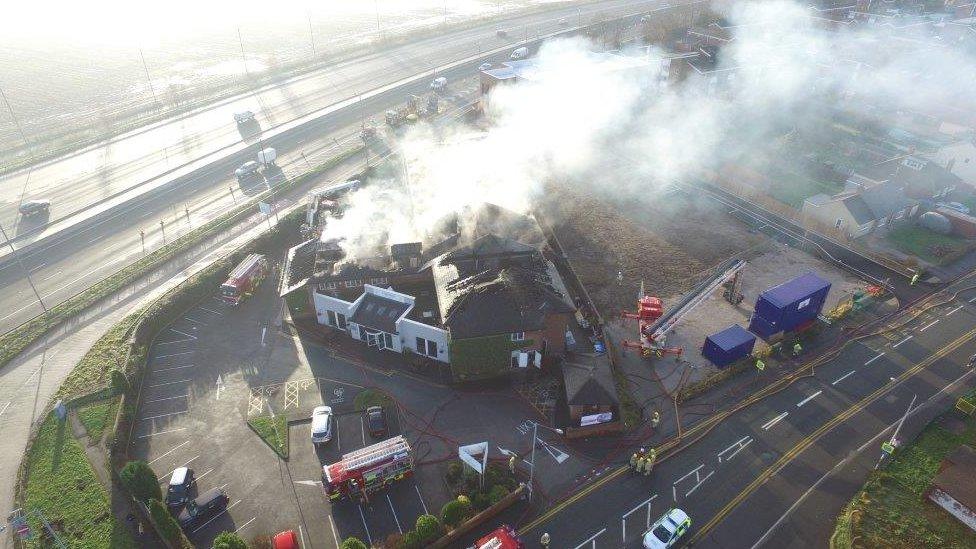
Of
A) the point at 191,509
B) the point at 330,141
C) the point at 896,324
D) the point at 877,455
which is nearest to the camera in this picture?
the point at 191,509

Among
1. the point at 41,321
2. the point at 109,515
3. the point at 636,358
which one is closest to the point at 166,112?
the point at 41,321

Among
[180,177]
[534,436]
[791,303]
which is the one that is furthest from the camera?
[180,177]

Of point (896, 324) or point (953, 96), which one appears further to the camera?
point (953, 96)

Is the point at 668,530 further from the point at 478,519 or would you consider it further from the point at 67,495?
the point at 67,495

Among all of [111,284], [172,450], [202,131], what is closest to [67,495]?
[172,450]

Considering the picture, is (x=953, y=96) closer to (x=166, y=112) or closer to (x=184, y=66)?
(x=166, y=112)

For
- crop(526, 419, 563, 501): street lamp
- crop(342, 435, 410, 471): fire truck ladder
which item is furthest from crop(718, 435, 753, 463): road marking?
crop(342, 435, 410, 471): fire truck ladder
